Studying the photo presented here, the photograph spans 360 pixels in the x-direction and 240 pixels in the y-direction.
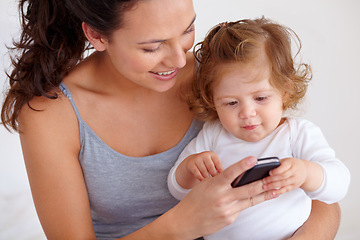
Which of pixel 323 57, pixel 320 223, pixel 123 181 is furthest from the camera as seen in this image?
pixel 323 57

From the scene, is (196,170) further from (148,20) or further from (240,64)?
(148,20)

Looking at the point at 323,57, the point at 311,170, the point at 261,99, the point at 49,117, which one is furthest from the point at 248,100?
the point at 323,57

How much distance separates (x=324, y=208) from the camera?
203 cm

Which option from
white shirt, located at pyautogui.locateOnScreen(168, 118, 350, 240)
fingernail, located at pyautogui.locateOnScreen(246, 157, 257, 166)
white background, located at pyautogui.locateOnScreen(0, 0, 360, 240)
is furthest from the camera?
white background, located at pyautogui.locateOnScreen(0, 0, 360, 240)

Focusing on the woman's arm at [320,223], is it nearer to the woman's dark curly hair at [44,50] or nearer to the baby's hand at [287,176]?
the baby's hand at [287,176]

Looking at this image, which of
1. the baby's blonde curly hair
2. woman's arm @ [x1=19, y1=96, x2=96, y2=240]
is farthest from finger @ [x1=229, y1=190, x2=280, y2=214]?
woman's arm @ [x1=19, y1=96, x2=96, y2=240]

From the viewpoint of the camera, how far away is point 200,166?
1.81 m

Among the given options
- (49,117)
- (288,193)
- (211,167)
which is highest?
(49,117)

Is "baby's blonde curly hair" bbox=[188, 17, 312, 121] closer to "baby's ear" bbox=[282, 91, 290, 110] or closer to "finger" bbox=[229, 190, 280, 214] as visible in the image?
"baby's ear" bbox=[282, 91, 290, 110]

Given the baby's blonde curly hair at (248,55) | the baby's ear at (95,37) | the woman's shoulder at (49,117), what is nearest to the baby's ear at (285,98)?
the baby's blonde curly hair at (248,55)

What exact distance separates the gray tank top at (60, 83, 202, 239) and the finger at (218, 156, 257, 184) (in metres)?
0.51

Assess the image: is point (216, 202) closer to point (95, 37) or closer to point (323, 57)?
point (95, 37)

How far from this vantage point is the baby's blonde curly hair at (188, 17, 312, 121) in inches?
72.0

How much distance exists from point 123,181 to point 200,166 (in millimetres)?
369
